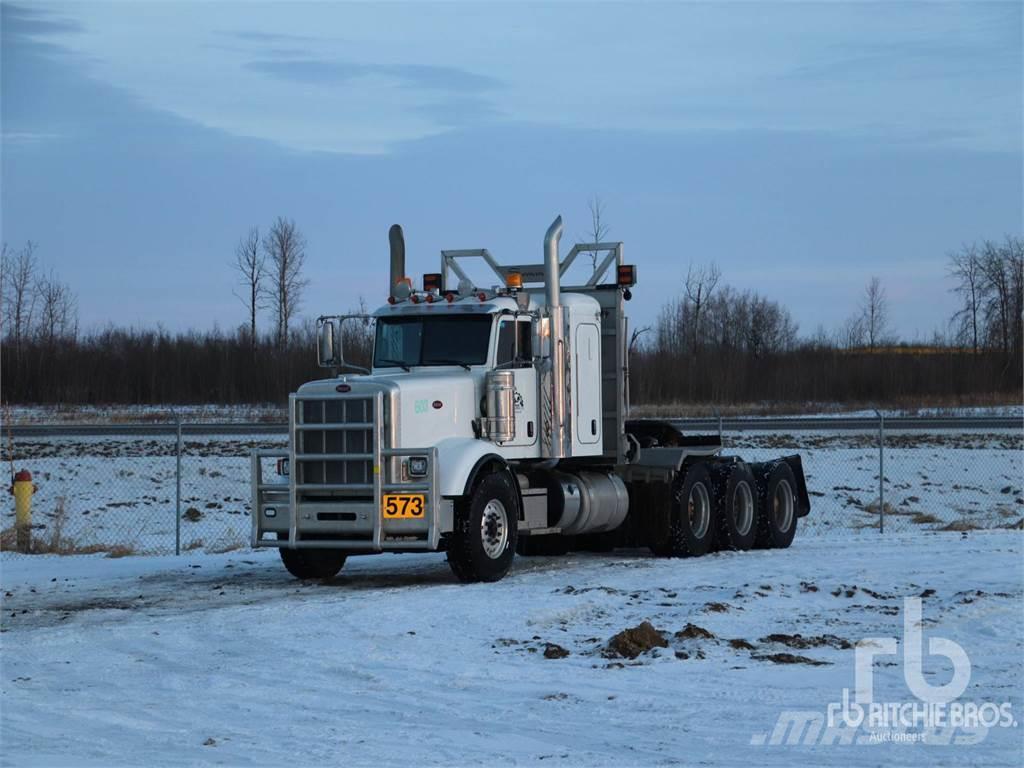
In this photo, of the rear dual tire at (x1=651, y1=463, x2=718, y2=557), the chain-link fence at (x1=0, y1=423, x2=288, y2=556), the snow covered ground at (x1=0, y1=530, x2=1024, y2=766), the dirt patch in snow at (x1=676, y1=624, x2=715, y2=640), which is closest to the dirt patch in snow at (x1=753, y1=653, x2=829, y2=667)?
the snow covered ground at (x1=0, y1=530, x2=1024, y2=766)

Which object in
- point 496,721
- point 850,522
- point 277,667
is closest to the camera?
point 496,721

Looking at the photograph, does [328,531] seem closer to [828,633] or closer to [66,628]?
[66,628]

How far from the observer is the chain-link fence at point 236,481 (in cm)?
2181

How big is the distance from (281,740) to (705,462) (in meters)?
11.5

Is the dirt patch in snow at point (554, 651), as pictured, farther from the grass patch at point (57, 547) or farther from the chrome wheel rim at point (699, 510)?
the grass patch at point (57, 547)

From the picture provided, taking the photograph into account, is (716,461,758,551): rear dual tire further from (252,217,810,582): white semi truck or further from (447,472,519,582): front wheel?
(447,472,519,582): front wheel

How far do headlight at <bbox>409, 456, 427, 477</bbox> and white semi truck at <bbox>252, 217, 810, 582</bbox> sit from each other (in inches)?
0.5

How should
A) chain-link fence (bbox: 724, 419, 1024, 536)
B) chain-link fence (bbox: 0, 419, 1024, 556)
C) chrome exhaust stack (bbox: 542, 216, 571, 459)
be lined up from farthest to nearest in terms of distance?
chain-link fence (bbox: 724, 419, 1024, 536) → chain-link fence (bbox: 0, 419, 1024, 556) → chrome exhaust stack (bbox: 542, 216, 571, 459)

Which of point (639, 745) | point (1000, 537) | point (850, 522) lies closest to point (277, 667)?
point (639, 745)

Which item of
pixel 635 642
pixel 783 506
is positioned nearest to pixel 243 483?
pixel 783 506

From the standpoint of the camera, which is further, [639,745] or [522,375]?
[522,375]

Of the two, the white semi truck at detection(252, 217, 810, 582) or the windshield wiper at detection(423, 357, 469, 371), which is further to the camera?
the windshield wiper at detection(423, 357, 469, 371)

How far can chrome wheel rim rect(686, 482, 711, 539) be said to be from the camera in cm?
1825

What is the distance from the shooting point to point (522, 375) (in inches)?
618
